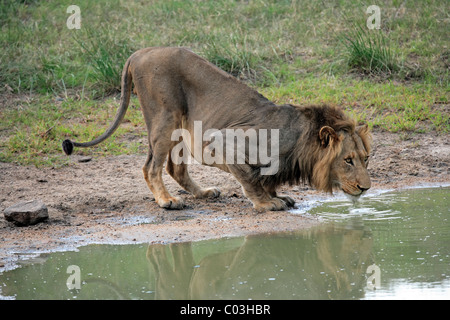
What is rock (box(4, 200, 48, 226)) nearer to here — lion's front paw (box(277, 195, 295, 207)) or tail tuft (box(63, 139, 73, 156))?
tail tuft (box(63, 139, 73, 156))

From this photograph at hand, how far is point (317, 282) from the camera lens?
4.13 metres

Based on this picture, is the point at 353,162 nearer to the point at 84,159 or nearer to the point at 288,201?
the point at 288,201

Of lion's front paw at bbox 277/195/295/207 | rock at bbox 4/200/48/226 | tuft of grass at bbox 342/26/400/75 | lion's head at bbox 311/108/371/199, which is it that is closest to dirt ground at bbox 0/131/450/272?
rock at bbox 4/200/48/226

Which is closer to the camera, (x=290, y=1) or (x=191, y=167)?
(x=191, y=167)

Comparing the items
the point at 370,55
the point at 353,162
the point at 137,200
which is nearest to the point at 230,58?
the point at 370,55

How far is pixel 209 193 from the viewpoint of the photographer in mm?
6578

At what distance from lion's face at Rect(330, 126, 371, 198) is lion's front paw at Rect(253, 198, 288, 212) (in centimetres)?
59

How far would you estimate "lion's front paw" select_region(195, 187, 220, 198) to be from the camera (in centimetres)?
657

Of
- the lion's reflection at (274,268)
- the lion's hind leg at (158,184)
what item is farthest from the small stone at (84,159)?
the lion's reflection at (274,268)

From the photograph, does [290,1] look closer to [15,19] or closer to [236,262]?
[15,19]

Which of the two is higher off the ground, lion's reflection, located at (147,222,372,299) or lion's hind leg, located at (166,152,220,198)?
lion's hind leg, located at (166,152,220,198)

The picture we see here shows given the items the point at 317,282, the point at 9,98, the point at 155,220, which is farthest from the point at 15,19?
the point at 317,282

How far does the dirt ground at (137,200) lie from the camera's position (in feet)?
17.4

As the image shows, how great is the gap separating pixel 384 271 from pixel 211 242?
139 centimetres
